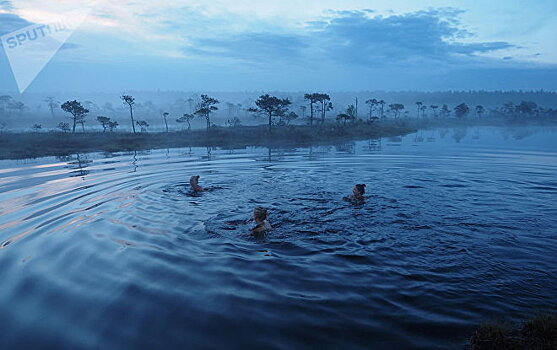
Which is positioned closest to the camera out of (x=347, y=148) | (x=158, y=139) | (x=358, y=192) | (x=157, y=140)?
(x=358, y=192)

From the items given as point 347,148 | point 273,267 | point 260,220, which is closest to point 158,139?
point 347,148

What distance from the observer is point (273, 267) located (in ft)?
21.5

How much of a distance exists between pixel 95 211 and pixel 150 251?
4510mm

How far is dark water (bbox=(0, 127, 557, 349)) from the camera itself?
469 cm

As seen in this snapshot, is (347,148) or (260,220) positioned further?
(347,148)

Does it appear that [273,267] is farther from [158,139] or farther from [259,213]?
[158,139]

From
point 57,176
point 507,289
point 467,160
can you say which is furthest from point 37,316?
point 467,160

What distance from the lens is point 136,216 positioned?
10.0 meters

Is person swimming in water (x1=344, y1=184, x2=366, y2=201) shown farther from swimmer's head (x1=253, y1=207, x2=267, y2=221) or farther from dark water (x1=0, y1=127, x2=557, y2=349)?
swimmer's head (x1=253, y1=207, x2=267, y2=221)

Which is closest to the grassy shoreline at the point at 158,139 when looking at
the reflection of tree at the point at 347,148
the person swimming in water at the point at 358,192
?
the reflection of tree at the point at 347,148

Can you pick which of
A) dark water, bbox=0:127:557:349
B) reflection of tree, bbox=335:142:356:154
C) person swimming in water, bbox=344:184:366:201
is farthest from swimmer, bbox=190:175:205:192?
reflection of tree, bbox=335:142:356:154

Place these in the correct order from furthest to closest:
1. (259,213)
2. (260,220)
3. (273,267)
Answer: (260,220)
(259,213)
(273,267)

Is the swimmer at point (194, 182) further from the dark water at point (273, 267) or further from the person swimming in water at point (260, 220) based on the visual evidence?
the person swimming in water at point (260, 220)

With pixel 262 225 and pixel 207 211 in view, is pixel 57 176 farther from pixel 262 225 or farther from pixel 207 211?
pixel 262 225
